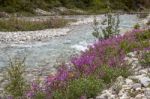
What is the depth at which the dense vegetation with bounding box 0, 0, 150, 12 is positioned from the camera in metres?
55.2

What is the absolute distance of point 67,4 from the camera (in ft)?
209

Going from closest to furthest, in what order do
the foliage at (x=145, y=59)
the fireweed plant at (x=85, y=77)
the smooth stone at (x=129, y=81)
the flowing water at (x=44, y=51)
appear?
the fireweed plant at (x=85, y=77), the smooth stone at (x=129, y=81), the foliage at (x=145, y=59), the flowing water at (x=44, y=51)

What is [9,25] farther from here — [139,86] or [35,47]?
[139,86]

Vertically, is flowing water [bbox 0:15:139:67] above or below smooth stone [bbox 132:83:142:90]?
below

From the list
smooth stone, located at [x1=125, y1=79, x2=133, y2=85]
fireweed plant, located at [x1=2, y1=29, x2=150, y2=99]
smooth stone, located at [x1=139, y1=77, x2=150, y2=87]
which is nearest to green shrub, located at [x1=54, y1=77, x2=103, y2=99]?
fireweed plant, located at [x1=2, y1=29, x2=150, y2=99]

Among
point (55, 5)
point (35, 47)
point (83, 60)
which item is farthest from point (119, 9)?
point (83, 60)

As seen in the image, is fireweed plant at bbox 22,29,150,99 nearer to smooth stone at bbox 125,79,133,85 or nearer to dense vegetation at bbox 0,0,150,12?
smooth stone at bbox 125,79,133,85

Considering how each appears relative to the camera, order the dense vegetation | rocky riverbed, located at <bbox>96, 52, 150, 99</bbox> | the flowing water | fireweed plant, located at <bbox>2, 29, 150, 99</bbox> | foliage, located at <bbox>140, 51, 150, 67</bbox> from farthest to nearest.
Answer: the dense vegetation
the flowing water
foliage, located at <bbox>140, 51, 150, 67</bbox>
fireweed plant, located at <bbox>2, 29, 150, 99</bbox>
rocky riverbed, located at <bbox>96, 52, 150, 99</bbox>

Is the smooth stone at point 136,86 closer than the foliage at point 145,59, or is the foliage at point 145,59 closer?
the smooth stone at point 136,86

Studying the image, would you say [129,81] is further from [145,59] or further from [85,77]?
[145,59]

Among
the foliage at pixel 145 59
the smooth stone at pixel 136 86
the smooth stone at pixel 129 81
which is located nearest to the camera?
the smooth stone at pixel 136 86

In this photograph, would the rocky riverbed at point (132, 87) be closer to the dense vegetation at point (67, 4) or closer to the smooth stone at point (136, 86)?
the smooth stone at point (136, 86)

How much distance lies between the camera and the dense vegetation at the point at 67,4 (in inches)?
2173

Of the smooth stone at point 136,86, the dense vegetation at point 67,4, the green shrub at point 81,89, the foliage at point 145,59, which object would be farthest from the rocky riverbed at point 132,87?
the dense vegetation at point 67,4
